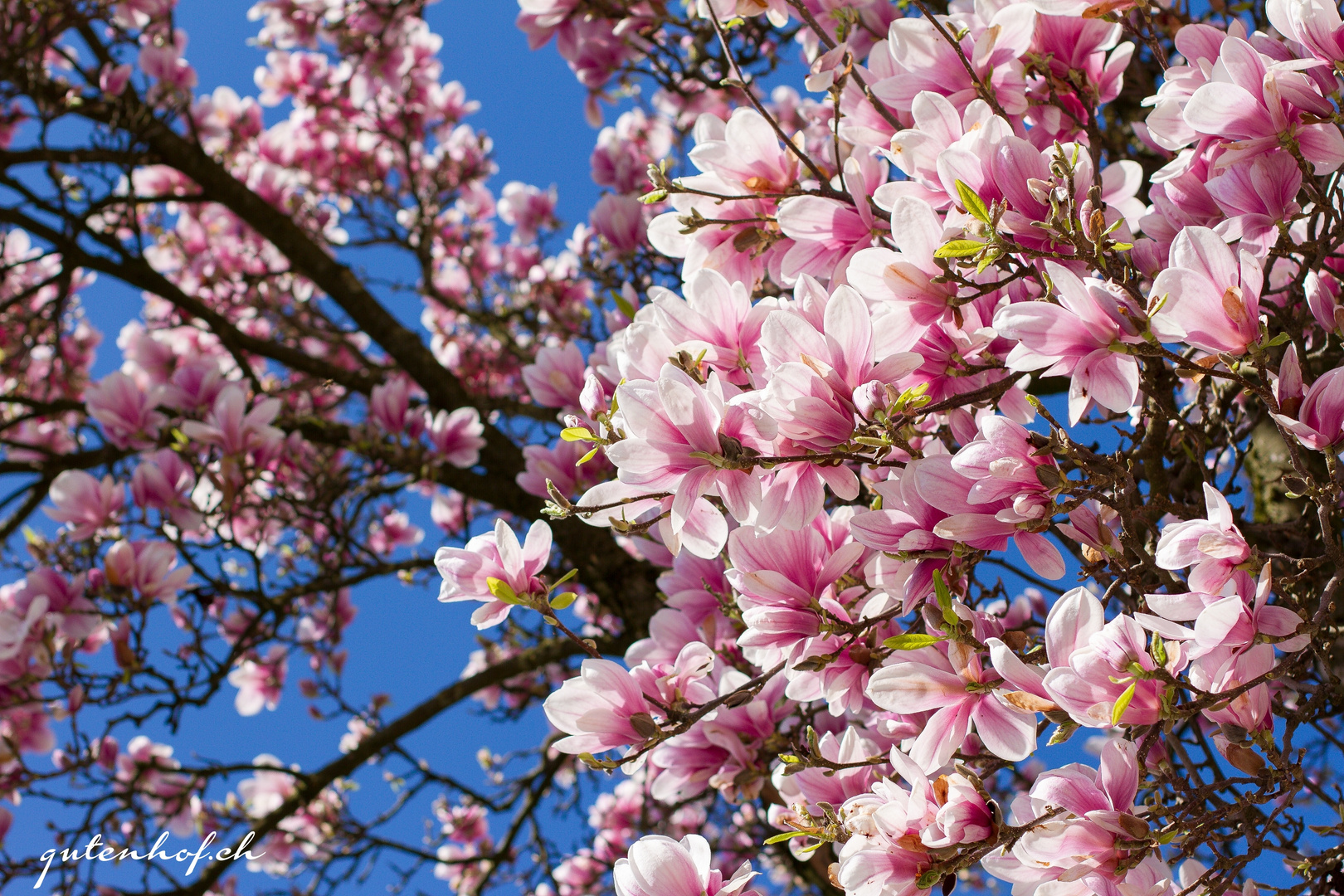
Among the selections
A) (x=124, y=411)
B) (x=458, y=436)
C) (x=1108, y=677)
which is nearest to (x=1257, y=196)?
(x=1108, y=677)

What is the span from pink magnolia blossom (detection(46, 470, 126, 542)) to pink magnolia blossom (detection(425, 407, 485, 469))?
3.53 feet

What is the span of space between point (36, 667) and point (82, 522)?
0.50 meters

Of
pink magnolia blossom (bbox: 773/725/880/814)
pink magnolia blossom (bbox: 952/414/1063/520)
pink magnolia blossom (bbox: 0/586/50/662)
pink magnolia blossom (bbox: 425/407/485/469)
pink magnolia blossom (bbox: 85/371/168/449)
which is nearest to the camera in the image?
pink magnolia blossom (bbox: 952/414/1063/520)

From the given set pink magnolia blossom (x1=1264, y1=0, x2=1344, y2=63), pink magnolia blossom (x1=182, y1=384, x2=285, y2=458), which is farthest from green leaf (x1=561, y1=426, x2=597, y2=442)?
pink magnolia blossom (x1=182, y1=384, x2=285, y2=458)

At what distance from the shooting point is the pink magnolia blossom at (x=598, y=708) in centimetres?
152

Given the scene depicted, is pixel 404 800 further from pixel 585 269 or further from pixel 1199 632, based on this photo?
pixel 1199 632

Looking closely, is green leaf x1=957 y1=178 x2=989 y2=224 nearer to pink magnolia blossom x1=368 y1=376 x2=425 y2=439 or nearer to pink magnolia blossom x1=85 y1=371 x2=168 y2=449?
pink magnolia blossom x1=368 y1=376 x2=425 y2=439

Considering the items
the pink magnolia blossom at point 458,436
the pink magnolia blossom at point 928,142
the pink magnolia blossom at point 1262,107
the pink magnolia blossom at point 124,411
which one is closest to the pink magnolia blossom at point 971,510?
the pink magnolia blossom at point 928,142

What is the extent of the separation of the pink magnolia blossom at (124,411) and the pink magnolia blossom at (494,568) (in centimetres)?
215

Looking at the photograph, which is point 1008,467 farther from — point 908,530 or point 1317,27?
point 1317,27

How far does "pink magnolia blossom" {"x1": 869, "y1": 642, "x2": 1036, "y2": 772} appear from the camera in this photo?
1.29m

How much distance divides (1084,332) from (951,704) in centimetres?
56

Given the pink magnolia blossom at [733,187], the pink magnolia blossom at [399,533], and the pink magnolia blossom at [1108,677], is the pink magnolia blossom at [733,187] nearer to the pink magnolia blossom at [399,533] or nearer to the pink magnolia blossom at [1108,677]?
the pink magnolia blossom at [1108,677]

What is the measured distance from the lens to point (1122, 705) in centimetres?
112
